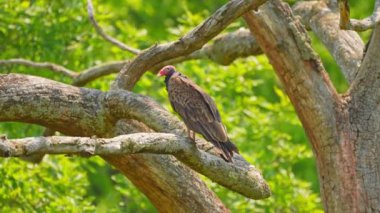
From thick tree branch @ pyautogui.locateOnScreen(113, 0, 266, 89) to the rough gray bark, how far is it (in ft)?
2.66

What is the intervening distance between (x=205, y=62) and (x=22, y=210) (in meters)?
3.87

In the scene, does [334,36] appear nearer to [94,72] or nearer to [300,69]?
[300,69]

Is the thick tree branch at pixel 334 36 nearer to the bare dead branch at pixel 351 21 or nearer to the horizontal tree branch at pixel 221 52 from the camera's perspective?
the horizontal tree branch at pixel 221 52

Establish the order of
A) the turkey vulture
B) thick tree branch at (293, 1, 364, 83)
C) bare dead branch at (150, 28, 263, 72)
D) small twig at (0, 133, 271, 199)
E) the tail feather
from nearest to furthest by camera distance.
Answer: small twig at (0, 133, 271, 199)
the tail feather
the turkey vulture
thick tree branch at (293, 1, 364, 83)
bare dead branch at (150, 28, 263, 72)

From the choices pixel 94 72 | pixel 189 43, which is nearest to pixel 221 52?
pixel 94 72

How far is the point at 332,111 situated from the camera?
939 centimetres

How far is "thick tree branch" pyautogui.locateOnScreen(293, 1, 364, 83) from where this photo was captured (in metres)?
9.95

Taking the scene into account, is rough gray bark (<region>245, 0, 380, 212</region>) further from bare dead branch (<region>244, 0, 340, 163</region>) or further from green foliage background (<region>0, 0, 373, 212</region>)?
green foliage background (<region>0, 0, 373, 212</region>)

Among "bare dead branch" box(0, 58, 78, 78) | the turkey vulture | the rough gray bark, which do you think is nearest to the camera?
the turkey vulture

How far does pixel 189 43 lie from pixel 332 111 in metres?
1.27

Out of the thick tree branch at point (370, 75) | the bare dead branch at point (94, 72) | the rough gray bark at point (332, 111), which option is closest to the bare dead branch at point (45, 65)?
the bare dead branch at point (94, 72)

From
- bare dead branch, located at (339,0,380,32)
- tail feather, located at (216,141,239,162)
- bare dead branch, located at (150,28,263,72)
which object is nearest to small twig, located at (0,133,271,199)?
tail feather, located at (216,141,239,162)

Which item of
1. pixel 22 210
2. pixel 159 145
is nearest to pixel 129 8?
pixel 22 210

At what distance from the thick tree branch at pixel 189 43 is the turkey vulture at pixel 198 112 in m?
0.24
